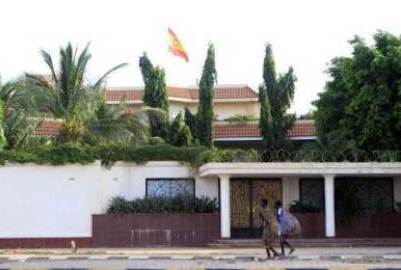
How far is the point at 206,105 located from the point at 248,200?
6467mm

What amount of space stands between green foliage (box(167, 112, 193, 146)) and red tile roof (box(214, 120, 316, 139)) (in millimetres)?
4438

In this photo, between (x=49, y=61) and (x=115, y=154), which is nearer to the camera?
(x=115, y=154)

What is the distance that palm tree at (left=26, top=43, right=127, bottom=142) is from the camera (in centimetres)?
2741

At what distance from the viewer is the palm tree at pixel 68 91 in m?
27.4

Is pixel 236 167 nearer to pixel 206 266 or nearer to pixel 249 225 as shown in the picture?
pixel 249 225

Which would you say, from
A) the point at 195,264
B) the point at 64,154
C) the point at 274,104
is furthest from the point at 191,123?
the point at 195,264

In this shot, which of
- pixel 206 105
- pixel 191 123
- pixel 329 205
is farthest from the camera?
pixel 191 123

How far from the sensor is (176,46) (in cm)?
3525

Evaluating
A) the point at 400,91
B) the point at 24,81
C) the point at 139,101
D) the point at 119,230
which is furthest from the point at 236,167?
the point at 139,101

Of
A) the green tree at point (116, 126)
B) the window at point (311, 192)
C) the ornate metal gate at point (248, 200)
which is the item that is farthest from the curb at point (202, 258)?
the green tree at point (116, 126)

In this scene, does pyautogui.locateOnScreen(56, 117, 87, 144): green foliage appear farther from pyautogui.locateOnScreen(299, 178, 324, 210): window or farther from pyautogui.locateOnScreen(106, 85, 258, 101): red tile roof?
pyautogui.locateOnScreen(106, 85, 258, 101): red tile roof

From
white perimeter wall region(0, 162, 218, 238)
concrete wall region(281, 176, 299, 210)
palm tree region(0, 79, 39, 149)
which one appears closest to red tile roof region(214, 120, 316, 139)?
concrete wall region(281, 176, 299, 210)

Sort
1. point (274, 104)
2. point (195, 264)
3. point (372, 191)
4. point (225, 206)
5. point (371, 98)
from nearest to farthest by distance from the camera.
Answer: point (195, 264) < point (225, 206) < point (371, 98) < point (372, 191) < point (274, 104)

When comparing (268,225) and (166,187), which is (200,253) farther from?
(166,187)
